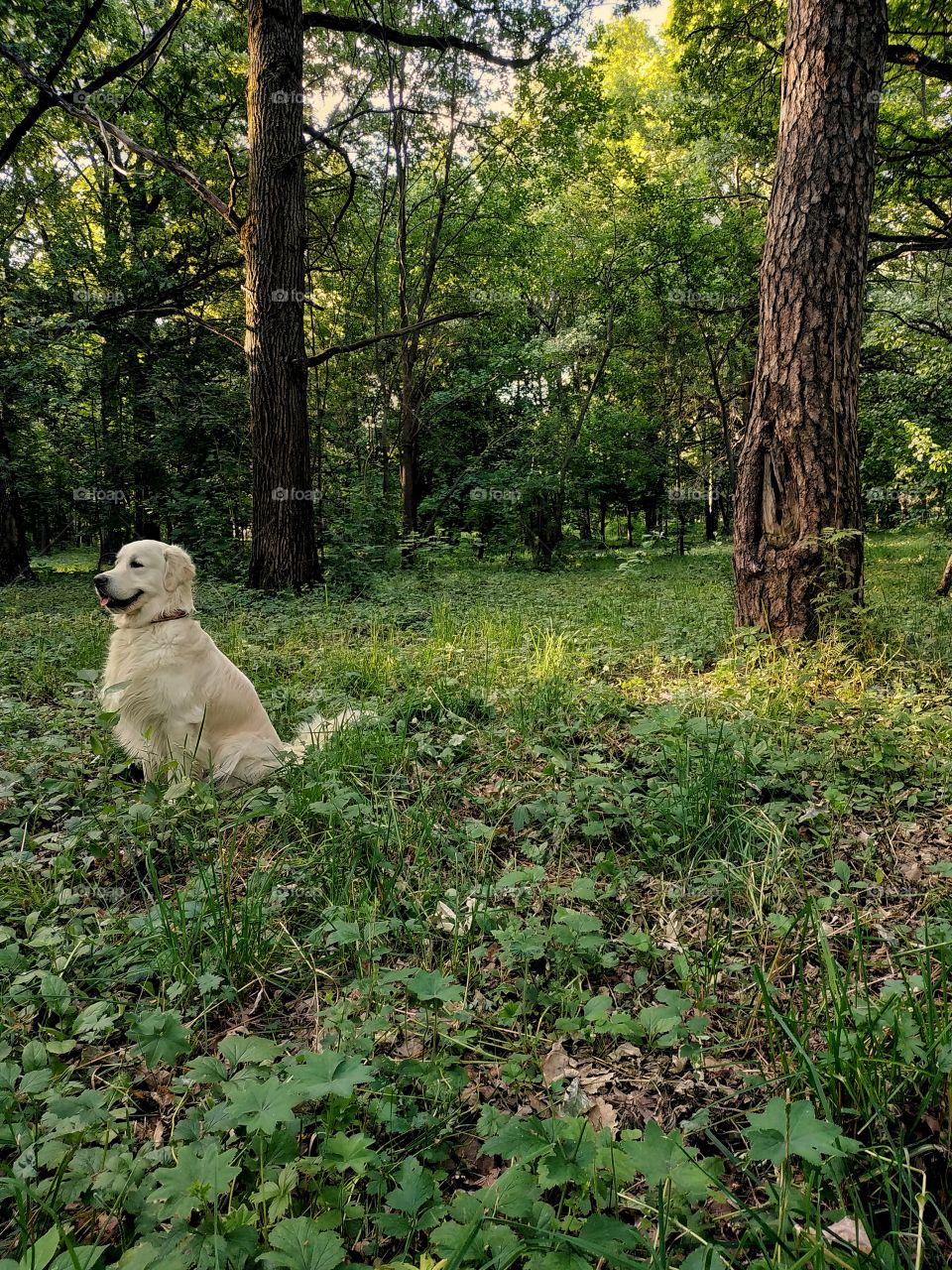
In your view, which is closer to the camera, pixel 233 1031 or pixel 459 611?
pixel 233 1031

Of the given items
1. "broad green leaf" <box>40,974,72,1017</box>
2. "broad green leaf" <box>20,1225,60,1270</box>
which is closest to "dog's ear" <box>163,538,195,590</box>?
"broad green leaf" <box>40,974,72,1017</box>

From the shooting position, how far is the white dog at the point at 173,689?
10.1ft

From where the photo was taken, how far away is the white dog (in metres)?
3.07

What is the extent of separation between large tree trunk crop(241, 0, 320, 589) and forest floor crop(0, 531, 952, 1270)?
4977mm

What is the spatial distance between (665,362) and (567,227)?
4.78m

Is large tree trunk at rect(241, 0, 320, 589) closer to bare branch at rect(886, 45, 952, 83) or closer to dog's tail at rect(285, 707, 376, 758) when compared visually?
dog's tail at rect(285, 707, 376, 758)

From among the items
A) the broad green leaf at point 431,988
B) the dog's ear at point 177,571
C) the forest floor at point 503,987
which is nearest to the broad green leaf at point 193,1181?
the forest floor at point 503,987

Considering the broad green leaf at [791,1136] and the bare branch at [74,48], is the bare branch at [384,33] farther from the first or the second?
the broad green leaf at [791,1136]

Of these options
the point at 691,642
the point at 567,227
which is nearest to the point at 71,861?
the point at 691,642

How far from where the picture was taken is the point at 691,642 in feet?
15.7

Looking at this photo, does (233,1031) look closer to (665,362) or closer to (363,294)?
(363,294)

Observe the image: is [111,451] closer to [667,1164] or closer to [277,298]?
[277,298]

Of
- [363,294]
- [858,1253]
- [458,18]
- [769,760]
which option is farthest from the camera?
[363,294]

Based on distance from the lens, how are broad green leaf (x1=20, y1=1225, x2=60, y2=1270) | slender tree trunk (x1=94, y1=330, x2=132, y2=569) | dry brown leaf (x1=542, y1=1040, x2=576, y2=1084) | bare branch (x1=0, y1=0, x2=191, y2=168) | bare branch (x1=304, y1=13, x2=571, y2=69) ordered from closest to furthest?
broad green leaf (x1=20, y1=1225, x2=60, y2=1270) → dry brown leaf (x1=542, y1=1040, x2=576, y2=1084) → bare branch (x1=0, y1=0, x2=191, y2=168) → bare branch (x1=304, y1=13, x2=571, y2=69) → slender tree trunk (x1=94, y1=330, x2=132, y2=569)
